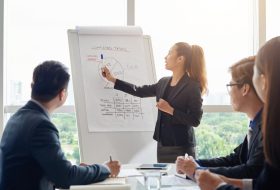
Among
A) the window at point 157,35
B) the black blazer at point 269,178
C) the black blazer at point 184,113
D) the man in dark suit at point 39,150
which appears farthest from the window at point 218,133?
the black blazer at point 269,178

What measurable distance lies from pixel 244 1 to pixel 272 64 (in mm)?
2827

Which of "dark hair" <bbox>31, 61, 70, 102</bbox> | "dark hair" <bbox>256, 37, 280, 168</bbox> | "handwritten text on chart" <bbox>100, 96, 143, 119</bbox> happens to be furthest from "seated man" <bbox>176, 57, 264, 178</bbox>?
"handwritten text on chart" <bbox>100, 96, 143, 119</bbox>

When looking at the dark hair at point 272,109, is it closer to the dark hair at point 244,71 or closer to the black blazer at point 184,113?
the dark hair at point 244,71

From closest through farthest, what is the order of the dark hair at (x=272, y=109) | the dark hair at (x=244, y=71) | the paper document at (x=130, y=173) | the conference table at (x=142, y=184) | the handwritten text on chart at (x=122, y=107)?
the dark hair at (x=272, y=109), the conference table at (x=142, y=184), the dark hair at (x=244, y=71), the paper document at (x=130, y=173), the handwritten text on chart at (x=122, y=107)

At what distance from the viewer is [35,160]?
1558 mm

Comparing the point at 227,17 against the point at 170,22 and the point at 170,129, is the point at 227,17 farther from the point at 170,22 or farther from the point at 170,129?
the point at 170,129

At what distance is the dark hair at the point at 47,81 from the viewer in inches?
65.9

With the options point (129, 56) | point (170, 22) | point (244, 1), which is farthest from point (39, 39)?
point (244, 1)

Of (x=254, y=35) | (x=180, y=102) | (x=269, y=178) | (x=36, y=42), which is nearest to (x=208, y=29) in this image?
(x=254, y=35)

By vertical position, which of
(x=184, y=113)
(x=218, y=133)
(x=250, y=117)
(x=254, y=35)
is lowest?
(x=218, y=133)

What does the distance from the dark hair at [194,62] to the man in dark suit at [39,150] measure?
4.29 feet

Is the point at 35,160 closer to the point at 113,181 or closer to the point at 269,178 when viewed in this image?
the point at 113,181

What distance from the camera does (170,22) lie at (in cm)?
362

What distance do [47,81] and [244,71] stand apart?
918 millimetres
